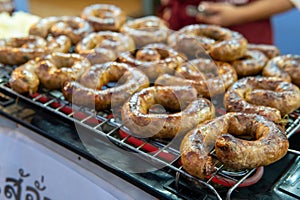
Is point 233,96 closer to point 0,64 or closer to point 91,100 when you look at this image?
point 91,100

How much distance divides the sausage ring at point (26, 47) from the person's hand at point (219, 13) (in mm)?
1296

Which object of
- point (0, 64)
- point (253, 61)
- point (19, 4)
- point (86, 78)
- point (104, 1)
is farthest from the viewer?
point (104, 1)

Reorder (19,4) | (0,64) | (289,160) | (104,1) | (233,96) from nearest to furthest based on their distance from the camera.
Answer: (289,160)
(233,96)
(0,64)
(19,4)
(104,1)

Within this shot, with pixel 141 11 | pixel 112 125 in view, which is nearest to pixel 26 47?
pixel 112 125

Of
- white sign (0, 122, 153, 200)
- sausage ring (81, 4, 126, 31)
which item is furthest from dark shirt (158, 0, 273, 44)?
white sign (0, 122, 153, 200)

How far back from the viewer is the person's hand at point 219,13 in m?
3.18

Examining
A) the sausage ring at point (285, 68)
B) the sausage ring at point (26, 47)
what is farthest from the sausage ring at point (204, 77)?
the sausage ring at point (26, 47)

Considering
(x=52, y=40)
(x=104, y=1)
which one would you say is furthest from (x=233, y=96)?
(x=104, y=1)

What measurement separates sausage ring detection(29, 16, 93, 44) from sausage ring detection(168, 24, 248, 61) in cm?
55

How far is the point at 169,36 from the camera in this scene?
234 cm

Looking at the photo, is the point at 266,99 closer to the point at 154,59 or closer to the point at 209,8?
the point at 154,59

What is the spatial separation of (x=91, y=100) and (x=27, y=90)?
1.19 feet

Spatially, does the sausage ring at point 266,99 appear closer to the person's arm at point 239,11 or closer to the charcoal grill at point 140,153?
the charcoal grill at point 140,153

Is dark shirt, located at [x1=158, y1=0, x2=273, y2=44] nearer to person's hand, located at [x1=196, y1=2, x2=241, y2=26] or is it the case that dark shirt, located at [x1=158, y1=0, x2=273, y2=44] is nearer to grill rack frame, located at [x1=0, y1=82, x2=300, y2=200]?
person's hand, located at [x1=196, y1=2, x2=241, y2=26]
